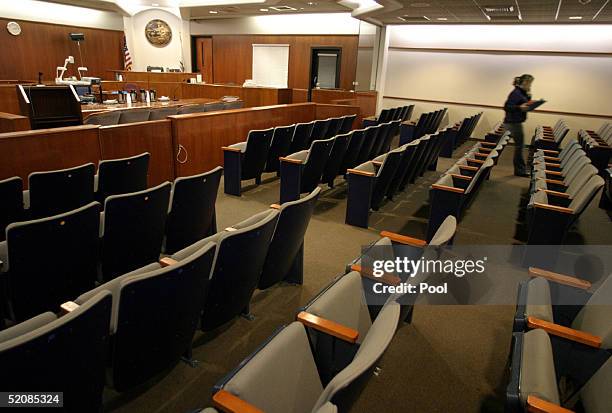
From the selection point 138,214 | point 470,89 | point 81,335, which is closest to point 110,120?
point 138,214

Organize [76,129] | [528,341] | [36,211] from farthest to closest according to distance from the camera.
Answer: [76,129], [36,211], [528,341]

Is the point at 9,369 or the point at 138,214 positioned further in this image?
the point at 138,214

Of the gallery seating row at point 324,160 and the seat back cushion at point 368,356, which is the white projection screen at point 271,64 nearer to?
the gallery seating row at point 324,160

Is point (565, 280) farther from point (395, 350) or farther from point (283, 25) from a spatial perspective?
point (283, 25)

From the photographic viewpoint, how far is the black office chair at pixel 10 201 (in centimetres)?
244

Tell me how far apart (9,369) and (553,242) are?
3.71m

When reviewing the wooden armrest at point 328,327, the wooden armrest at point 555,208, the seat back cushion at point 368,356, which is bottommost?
the wooden armrest at point 328,327

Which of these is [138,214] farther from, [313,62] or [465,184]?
[313,62]

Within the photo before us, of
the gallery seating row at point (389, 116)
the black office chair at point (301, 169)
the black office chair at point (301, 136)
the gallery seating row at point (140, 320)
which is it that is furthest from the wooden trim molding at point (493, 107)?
the gallery seating row at point (140, 320)

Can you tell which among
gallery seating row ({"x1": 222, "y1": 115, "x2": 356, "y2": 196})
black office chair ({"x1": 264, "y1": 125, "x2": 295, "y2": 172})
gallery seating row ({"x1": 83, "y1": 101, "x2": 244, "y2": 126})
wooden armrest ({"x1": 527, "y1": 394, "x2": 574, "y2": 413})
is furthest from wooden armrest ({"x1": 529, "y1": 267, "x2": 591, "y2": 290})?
gallery seating row ({"x1": 83, "y1": 101, "x2": 244, "y2": 126})

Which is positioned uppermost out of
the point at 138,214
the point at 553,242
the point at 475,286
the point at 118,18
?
the point at 118,18

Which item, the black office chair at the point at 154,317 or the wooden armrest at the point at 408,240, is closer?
the black office chair at the point at 154,317

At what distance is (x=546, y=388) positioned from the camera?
134 centimetres

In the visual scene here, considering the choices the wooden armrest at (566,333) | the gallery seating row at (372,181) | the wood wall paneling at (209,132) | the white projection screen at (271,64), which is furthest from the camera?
the white projection screen at (271,64)
